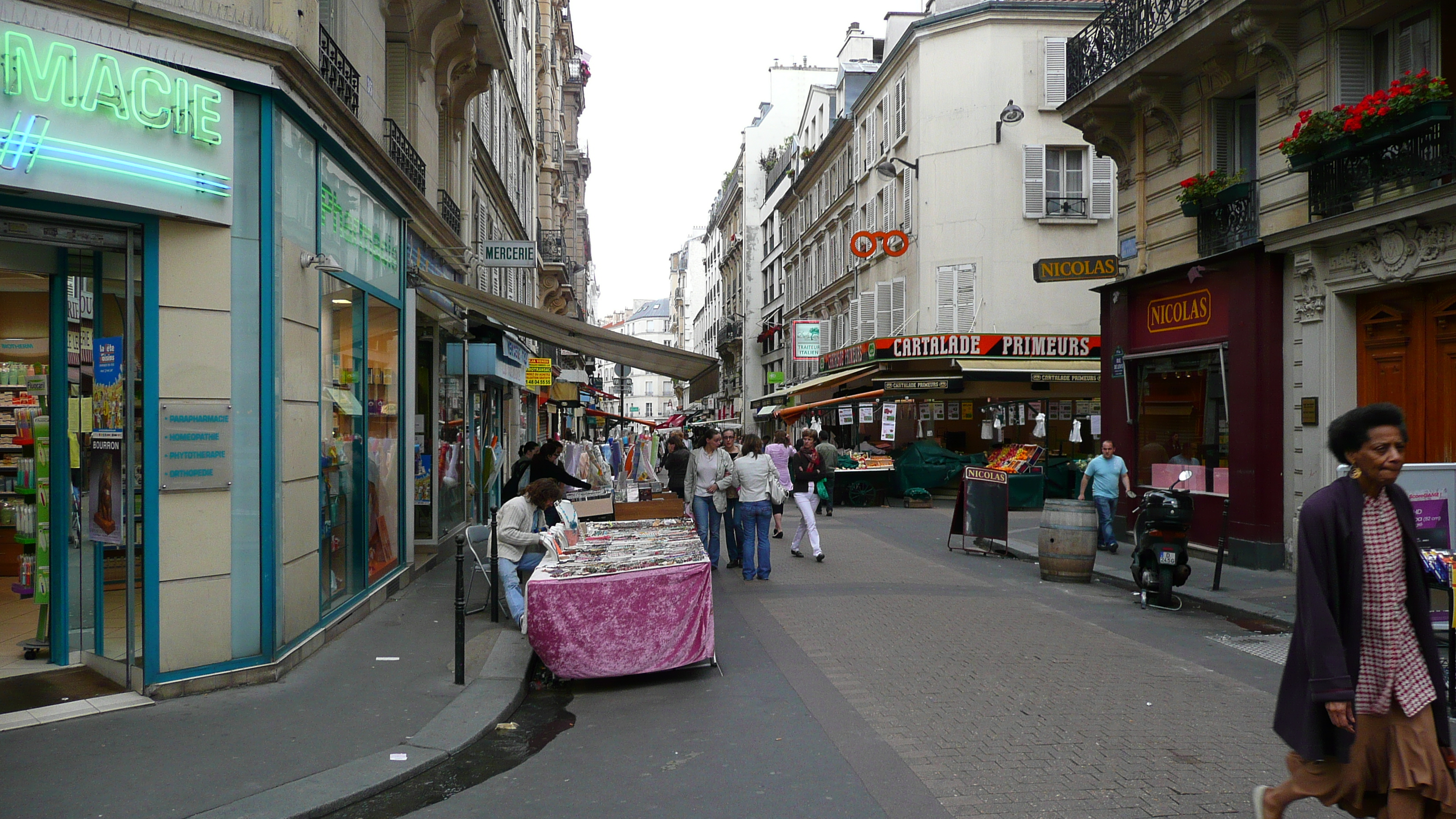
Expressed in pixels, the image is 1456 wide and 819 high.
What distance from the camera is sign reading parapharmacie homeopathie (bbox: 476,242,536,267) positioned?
50.3 feet

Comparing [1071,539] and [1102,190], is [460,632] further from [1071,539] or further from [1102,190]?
[1102,190]

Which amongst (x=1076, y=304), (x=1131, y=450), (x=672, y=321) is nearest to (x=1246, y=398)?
(x=1131, y=450)

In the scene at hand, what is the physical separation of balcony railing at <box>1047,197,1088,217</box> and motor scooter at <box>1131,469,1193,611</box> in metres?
19.0

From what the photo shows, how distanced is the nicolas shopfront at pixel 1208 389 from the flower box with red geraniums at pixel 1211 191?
0.76 meters

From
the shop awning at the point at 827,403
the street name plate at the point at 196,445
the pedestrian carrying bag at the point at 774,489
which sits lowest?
the pedestrian carrying bag at the point at 774,489

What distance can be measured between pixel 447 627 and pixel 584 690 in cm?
226

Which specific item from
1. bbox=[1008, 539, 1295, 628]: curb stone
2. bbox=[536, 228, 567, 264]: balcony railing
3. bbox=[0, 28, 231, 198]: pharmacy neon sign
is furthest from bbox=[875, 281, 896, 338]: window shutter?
bbox=[0, 28, 231, 198]: pharmacy neon sign

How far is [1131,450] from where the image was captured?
637 inches

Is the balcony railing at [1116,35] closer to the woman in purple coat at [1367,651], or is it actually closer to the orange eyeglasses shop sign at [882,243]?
the woman in purple coat at [1367,651]

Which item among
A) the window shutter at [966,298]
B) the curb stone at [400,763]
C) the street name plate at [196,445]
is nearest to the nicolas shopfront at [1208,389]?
the curb stone at [400,763]

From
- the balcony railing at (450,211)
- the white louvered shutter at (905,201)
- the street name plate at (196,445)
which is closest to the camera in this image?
the street name plate at (196,445)

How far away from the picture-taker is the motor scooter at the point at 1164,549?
10.6m

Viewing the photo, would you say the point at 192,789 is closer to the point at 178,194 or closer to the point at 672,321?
the point at 178,194

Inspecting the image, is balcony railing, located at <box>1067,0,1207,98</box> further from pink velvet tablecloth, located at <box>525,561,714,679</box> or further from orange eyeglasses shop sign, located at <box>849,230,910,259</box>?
orange eyeglasses shop sign, located at <box>849,230,910,259</box>
